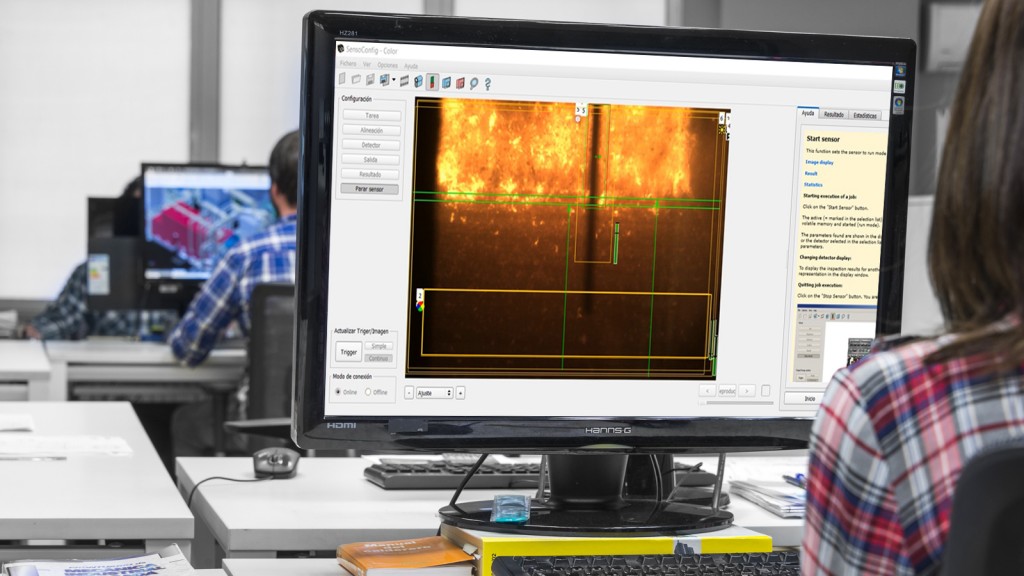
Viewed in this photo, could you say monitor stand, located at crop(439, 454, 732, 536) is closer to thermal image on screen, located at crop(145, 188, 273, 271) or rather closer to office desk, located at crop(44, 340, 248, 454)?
office desk, located at crop(44, 340, 248, 454)

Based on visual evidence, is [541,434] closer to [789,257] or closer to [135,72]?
[789,257]

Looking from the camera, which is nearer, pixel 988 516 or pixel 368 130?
pixel 988 516

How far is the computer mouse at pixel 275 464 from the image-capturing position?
58.5 inches

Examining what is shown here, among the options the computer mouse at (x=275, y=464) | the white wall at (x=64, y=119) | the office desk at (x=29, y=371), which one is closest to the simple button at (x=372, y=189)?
the computer mouse at (x=275, y=464)

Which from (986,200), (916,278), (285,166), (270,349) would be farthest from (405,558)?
(285,166)

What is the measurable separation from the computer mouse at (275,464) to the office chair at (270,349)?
145 cm

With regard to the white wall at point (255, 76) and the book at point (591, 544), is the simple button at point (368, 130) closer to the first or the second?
the book at point (591, 544)

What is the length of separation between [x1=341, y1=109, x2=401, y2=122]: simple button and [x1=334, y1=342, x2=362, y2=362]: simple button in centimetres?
21

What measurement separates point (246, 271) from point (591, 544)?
2.35 m

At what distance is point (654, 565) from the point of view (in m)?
1.03

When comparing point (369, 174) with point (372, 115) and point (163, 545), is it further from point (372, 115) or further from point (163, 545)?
point (163, 545)

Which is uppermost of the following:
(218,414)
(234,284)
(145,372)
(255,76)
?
(255,76)

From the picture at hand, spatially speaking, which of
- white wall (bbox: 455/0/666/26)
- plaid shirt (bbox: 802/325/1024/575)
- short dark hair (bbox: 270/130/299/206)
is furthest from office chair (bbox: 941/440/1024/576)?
white wall (bbox: 455/0/666/26)

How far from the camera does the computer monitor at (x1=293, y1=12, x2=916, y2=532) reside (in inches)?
43.3
